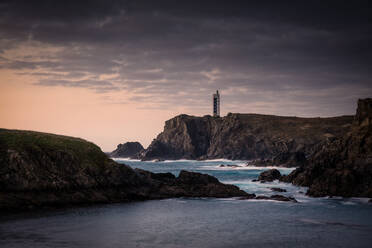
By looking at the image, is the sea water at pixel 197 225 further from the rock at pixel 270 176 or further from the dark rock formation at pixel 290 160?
the dark rock formation at pixel 290 160

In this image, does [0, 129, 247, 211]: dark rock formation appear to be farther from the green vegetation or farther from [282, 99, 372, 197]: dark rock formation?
[282, 99, 372, 197]: dark rock formation

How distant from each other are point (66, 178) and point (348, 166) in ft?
144

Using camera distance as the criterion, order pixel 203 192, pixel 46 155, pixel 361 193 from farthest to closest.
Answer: pixel 203 192
pixel 361 193
pixel 46 155

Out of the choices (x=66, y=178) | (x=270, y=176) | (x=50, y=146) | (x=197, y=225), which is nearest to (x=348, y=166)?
(x=270, y=176)

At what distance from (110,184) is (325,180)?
3314cm

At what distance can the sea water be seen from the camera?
2958 cm

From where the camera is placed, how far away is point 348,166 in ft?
198

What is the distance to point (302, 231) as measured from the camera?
34.1m

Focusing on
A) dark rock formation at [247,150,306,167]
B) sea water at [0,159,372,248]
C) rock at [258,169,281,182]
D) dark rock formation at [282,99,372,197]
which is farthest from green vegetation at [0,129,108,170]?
dark rock formation at [247,150,306,167]

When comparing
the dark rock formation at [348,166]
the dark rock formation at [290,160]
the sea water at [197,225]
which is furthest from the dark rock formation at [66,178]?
the dark rock formation at [290,160]

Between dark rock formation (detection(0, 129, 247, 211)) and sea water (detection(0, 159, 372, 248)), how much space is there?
3.51m

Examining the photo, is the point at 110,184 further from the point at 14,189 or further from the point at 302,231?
the point at 302,231

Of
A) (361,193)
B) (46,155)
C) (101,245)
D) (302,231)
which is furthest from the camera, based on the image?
(361,193)

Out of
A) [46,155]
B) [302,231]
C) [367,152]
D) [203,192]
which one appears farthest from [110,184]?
[367,152]
